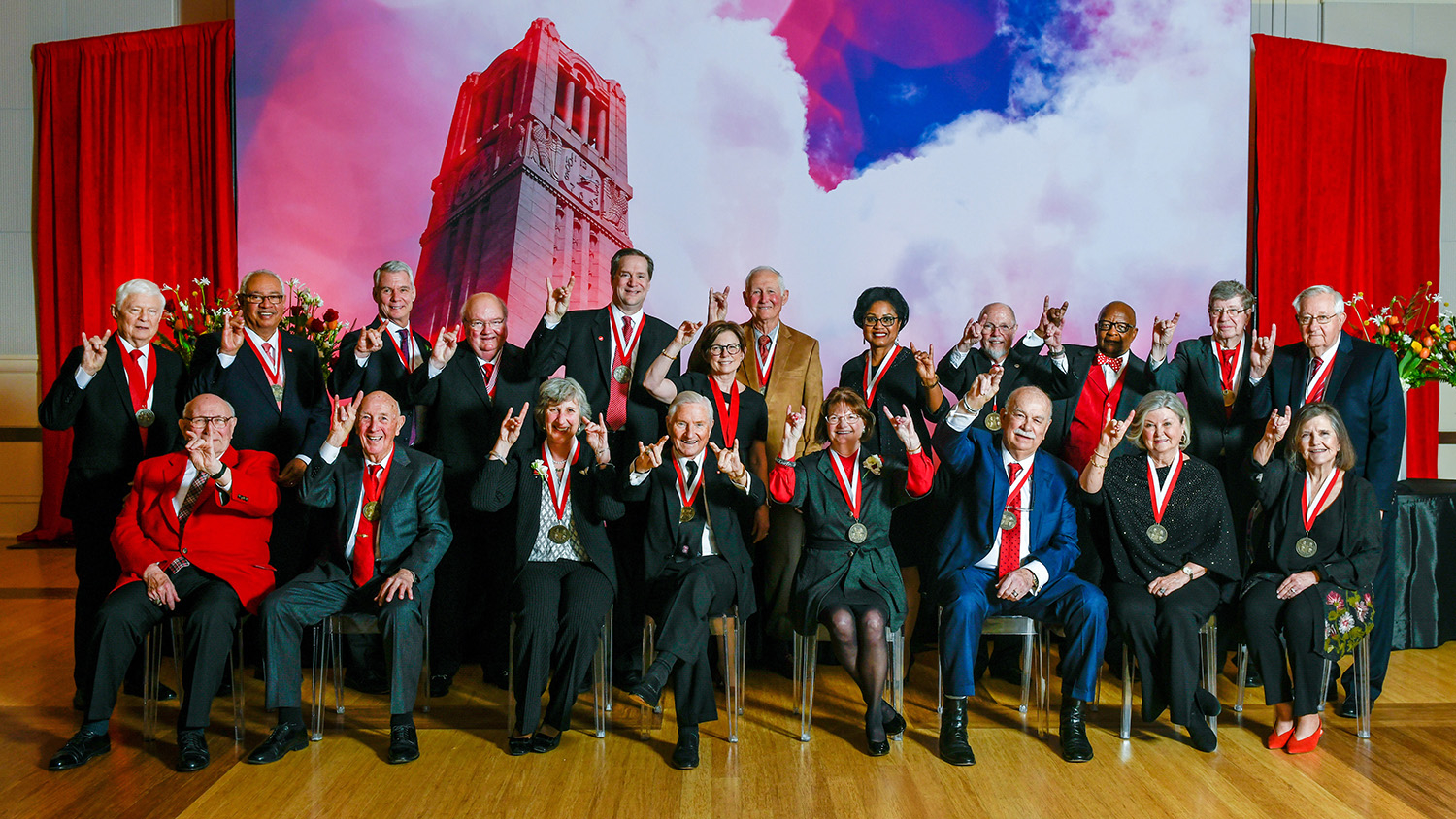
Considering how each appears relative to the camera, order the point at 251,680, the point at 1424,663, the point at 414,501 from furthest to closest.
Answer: the point at 1424,663, the point at 251,680, the point at 414,501

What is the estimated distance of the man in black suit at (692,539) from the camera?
322 cm

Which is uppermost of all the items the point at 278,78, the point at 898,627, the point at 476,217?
the point at 278,78

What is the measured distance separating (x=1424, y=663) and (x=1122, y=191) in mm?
3398

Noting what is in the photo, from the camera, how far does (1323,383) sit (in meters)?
3.74

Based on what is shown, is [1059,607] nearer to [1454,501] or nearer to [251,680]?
[1454,501]

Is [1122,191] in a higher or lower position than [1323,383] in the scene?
higher

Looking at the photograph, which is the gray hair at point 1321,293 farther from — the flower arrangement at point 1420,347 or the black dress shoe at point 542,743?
the black dress shoe at point 542,743

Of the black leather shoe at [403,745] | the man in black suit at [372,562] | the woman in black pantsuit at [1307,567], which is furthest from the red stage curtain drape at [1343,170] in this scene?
the black leather shoe at [403,745]

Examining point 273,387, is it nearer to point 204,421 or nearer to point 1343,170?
point 204,421

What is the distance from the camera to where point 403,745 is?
3145mm

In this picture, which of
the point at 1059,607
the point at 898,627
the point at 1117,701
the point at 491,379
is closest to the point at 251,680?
the point at 491,379

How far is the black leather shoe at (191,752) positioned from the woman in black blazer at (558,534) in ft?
2.99

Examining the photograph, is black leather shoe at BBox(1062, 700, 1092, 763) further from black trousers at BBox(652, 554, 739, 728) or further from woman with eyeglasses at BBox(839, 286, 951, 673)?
black trousers at BBox(652, 554, 739, 728)

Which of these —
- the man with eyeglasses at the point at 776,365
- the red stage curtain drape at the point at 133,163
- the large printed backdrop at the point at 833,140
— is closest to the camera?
the man with eyeglasses at the point at 776,365
